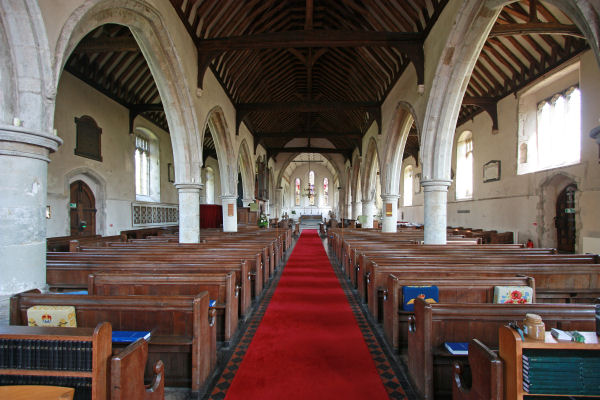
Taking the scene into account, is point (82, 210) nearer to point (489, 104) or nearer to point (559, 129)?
point (489, 104)

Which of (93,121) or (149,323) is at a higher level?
(93,121)

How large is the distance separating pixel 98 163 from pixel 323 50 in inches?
272

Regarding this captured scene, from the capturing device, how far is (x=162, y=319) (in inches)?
95.1

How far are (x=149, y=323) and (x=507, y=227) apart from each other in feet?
33.6

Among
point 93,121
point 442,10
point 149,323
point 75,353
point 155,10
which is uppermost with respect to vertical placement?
point 442,10

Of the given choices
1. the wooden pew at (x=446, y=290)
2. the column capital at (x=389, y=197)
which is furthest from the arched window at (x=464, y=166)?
the wooden pew at (x=446, y=290)

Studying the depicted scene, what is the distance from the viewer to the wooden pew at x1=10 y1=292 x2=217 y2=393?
7.45 ft

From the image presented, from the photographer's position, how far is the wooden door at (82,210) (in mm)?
8352

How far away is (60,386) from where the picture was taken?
148cm

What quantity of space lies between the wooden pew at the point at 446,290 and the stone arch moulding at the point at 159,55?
11.9 ft

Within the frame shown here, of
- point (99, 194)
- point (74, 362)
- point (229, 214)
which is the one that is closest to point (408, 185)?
point (229, 214)

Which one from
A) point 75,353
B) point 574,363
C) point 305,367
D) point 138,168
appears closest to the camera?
point 574,363

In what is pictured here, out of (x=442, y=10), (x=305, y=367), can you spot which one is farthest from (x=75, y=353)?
(x=442, y=10)

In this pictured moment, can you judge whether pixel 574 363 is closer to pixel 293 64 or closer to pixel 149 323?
pixel 149 323
